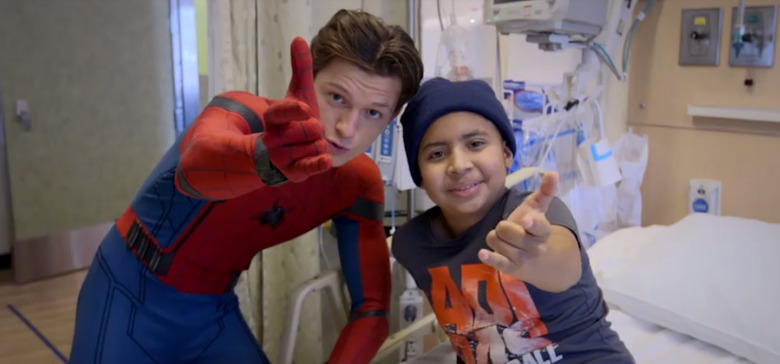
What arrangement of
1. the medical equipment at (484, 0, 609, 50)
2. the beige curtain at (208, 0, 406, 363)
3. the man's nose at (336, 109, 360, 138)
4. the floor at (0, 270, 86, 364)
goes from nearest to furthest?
the man's nose at (336, 109, 360, 138) → the beige curtain at (208, 0, 406, 363) → the medical equipment at (484, 0, 609, 50) → the floor at (0, 270, 86, 364)

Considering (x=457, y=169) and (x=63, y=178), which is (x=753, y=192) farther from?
(x=63, y=178)

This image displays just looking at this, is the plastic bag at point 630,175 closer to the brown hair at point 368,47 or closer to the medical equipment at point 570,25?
the medical equipment at point 570,25

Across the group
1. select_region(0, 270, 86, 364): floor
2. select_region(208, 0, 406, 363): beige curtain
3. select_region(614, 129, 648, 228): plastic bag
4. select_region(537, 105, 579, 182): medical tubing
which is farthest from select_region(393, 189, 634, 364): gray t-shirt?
select_region(0, 270, 86, 364): floor

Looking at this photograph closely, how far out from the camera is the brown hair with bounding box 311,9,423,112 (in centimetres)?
116

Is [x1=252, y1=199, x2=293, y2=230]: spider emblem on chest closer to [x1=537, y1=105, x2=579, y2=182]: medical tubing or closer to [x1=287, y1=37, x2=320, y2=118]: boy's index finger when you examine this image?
[x1=287, y1=37, x2=320, y2=118]: boy's index finger

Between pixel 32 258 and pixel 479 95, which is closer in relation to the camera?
pixel 479 95

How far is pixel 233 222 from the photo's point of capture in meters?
1.25

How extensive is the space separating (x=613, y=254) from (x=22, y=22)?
3.50 m

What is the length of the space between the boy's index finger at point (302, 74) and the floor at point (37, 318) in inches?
94.0

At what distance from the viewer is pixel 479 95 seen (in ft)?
4.12

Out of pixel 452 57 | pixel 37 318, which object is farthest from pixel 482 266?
pixel 37 318

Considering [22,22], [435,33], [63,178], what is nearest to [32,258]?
[63,178]

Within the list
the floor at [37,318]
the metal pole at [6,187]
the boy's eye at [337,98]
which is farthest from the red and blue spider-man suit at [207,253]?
the metal pole at [6,187]

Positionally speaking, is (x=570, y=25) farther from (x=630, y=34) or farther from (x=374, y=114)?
(x=374, y=114)
